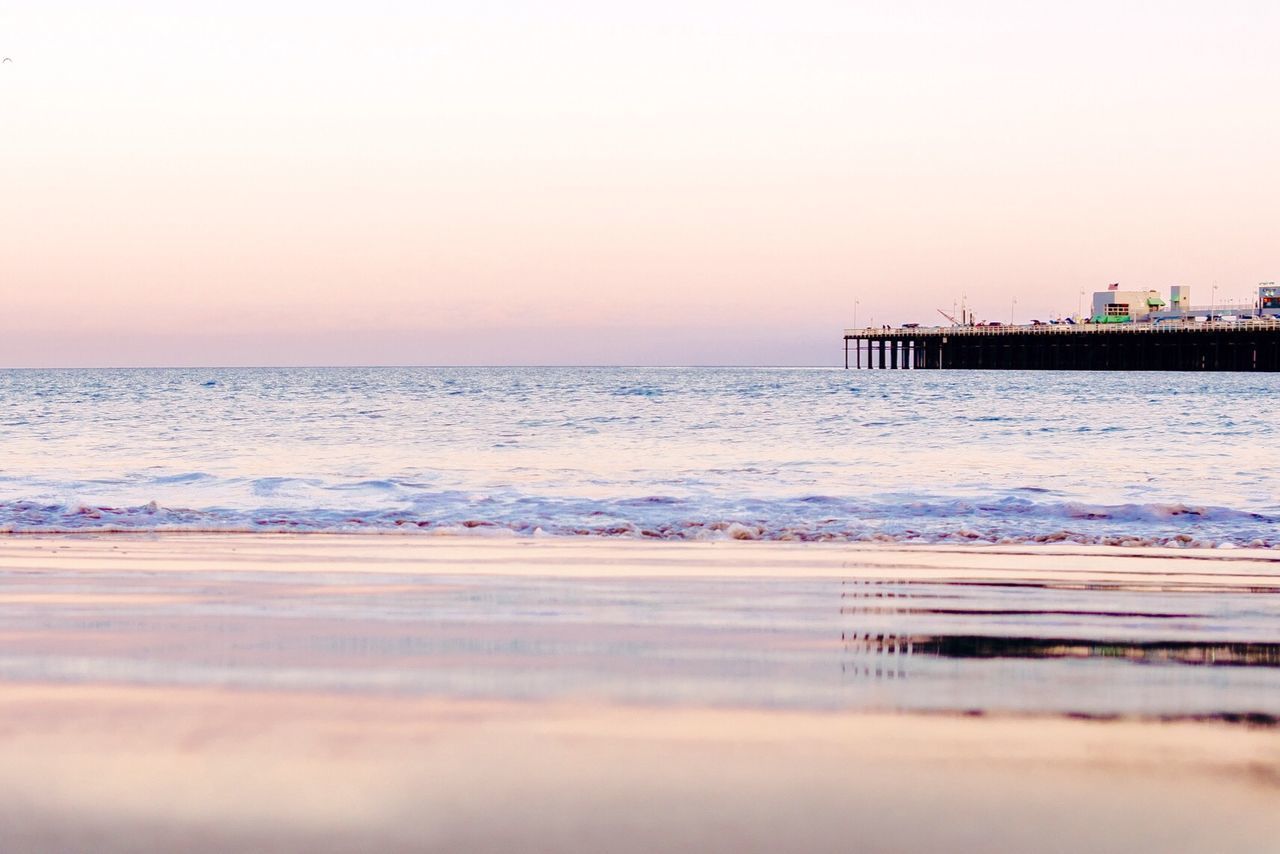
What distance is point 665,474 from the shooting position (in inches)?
784

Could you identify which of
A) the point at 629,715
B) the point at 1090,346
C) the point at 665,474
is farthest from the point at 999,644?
the point at 1090,346

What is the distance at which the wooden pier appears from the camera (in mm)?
104375

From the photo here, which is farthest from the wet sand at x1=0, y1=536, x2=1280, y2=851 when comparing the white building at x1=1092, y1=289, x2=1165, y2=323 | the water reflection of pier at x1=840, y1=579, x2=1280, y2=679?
the white building at x1=1092, y1=289, x2=1165, y2=323

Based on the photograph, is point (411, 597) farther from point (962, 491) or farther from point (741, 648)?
point (962, 491)

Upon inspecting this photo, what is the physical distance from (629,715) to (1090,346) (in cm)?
12051

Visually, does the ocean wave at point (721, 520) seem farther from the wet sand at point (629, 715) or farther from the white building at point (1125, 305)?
the white building at point (1125, 305)

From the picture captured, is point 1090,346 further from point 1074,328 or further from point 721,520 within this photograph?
point 721,520

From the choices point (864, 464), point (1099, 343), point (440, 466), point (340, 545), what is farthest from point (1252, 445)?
point (1099, 343)

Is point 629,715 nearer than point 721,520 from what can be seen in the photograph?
Yes

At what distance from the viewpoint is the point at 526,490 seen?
16891 millimetres

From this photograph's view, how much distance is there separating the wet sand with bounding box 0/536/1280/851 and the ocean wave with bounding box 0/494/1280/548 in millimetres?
3764

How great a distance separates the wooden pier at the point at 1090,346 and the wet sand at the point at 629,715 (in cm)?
10556

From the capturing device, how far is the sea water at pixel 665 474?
1263 cm

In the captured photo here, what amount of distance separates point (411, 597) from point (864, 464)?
611 inches
